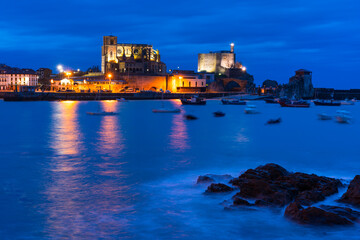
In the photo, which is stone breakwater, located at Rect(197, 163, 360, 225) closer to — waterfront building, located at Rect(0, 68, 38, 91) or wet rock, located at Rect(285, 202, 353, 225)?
wet rock, located at Rect(285, 202, 353, 225)

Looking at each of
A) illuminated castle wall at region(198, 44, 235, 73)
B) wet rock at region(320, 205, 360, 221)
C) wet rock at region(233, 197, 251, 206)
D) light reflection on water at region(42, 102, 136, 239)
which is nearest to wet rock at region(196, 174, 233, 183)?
light reflection on water at region(42, 102, 136, 239)

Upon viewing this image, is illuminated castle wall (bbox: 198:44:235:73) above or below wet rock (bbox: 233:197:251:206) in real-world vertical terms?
above

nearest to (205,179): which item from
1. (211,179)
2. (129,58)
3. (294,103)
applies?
(211,179)

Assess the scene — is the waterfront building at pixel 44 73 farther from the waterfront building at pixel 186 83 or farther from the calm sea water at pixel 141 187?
the calm sea water at pixel 141 187

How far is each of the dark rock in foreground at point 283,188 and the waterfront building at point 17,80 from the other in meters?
106

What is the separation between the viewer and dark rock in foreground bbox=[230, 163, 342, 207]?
8750 millimetres

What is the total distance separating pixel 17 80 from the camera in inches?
4370

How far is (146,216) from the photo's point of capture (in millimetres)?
8352

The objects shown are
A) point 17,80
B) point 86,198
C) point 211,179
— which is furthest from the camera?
point 17,80

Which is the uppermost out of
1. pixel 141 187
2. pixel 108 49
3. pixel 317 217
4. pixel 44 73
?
pixel 108 49

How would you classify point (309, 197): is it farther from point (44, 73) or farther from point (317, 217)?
point (44, 73)

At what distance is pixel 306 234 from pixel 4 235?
5763 millimetres

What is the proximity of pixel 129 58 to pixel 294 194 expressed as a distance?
289ft

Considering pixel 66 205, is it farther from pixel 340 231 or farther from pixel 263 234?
pixel 340 231
